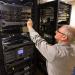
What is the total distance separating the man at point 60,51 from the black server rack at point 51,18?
0.76 metres

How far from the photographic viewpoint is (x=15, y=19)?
4.87ft

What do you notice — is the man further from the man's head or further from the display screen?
the display screen

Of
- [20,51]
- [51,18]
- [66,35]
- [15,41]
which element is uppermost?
[51,18]

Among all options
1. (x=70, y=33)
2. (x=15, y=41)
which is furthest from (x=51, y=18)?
(x=70, y=33)

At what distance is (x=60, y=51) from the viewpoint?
957 millimetres

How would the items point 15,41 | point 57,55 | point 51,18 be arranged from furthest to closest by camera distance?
1. point 51,18
2. point 15,41
3. point 57,55

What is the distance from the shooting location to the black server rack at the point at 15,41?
138 cm

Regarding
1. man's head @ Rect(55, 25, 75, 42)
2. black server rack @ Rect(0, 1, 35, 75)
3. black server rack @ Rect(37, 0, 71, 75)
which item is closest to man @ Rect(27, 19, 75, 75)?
man's head @ Rect(55, 25, 75, 42)

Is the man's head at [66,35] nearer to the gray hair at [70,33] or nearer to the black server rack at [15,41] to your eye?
the gray hair at [70,33]

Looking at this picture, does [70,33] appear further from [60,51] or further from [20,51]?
[20,51]

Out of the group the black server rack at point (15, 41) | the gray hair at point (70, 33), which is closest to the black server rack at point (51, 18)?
the black server rack at point (15, 41)

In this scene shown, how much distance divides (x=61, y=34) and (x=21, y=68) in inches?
32.5

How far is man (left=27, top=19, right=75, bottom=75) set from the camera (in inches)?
37.4

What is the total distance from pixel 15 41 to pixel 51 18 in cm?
66
